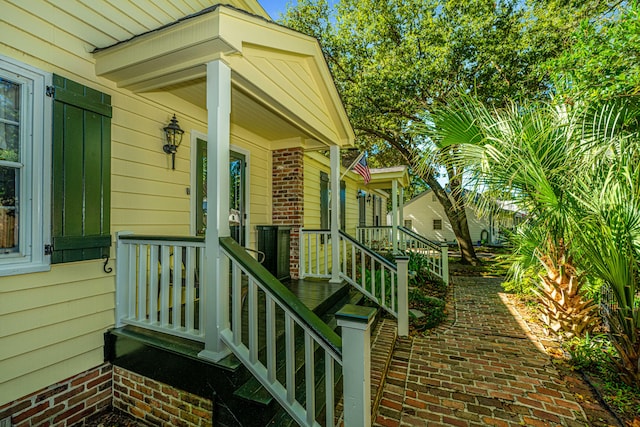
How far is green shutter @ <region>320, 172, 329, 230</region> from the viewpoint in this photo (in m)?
7.18

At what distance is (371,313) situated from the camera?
177cm

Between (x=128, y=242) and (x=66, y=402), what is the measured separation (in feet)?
4.50

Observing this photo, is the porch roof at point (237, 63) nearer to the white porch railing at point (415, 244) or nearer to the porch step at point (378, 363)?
the porch step at point (378, 363)

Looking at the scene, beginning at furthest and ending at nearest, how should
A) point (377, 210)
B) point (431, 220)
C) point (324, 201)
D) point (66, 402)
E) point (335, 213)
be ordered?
point (431, 220) < point (377, 210) < point (324, 201) < point (335, 213) < point (66, 402)

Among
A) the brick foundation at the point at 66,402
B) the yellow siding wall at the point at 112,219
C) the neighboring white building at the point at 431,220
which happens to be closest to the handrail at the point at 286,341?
the yellow siding wall at the point at 112,219

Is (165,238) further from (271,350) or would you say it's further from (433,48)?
(433,48)

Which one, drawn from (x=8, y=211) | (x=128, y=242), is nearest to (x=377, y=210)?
(x=128, y=242)

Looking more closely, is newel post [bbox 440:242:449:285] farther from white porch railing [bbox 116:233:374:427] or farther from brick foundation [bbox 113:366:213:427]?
brick foundation [bbox 113:366:213:427]

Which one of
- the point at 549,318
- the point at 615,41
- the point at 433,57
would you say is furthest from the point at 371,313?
the point at 433,57

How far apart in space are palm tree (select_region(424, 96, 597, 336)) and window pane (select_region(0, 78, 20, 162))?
13.1 ft

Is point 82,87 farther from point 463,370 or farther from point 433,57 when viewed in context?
point 433,57

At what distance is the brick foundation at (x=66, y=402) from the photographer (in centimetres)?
221

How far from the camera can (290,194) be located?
5.43 meters

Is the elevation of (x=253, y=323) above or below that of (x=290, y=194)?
below
